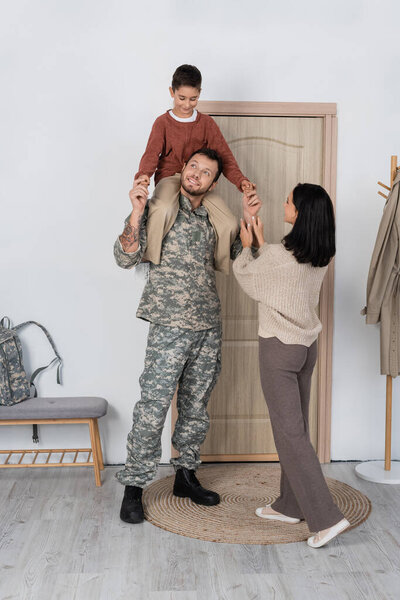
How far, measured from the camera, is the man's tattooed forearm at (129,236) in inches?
110

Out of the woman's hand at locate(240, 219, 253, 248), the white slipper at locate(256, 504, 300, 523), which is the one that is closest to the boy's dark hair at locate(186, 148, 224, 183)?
the woman's hand at locate(240, 219, 253, 248)

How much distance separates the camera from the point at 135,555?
2.64m

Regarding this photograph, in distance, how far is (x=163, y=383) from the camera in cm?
298

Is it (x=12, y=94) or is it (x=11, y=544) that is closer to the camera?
(x=11, y=544)

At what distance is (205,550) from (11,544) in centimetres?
80

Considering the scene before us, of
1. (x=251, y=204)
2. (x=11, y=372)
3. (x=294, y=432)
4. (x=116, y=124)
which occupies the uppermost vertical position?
(x=116, y=124)

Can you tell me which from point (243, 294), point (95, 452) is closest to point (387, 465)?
point (243, 294)

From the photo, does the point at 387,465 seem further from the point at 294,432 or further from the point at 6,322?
the point at 6,322

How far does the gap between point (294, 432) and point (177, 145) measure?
53.5 inches

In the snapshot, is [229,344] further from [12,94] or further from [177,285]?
[12,94]

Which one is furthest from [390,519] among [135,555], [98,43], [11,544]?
[98,43]

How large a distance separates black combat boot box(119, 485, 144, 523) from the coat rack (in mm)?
1292

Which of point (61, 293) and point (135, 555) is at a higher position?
point (61, 293)

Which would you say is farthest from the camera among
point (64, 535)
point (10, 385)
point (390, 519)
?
point (10, 385)
